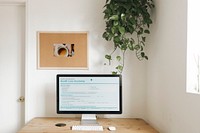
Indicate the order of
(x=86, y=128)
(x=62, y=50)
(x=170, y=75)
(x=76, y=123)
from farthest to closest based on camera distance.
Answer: (x=62, y=50) < (x=76, y=123) < (x=86, y=128) < (x=170, y=75)

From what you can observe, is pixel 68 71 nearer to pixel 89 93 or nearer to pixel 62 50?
pixel 62 50

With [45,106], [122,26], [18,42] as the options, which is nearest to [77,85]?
[45,106]

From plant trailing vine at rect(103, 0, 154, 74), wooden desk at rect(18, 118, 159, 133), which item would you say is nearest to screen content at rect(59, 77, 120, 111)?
wooden desk at rect(18, 118, 159, 133)

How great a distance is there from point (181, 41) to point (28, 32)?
1588mm

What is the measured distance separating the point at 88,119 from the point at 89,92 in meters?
0.27

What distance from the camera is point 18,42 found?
2.61 metres

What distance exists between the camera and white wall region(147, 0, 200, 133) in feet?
5.12

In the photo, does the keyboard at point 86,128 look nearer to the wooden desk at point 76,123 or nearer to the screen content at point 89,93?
the wooden desk at point 76,123

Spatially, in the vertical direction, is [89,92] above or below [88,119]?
above

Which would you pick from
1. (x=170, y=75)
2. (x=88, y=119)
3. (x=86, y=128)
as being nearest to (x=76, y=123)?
(x=88, y=119)

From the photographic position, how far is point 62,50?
2510mm

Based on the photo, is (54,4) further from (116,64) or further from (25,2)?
(116,64)

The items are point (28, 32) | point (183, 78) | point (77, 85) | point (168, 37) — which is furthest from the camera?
point (28, 32)

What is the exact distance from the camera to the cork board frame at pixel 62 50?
2.50 meters
